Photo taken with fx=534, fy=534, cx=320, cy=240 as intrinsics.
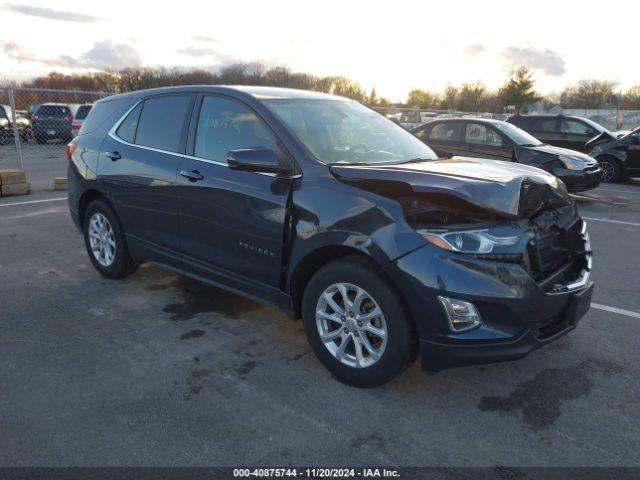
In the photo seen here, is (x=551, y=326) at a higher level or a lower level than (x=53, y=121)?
lower

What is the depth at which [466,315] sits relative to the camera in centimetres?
279

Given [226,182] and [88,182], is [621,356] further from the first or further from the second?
[88,182]

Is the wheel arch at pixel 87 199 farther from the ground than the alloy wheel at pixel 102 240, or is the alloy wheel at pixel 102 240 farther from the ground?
the wheel arch at pixel 87 199

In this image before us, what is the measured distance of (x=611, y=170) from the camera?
13.5 m

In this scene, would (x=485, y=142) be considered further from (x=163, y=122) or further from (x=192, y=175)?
(x=192, y=175)

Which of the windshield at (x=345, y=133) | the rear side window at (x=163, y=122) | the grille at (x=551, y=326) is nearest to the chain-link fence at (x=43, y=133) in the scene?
the rear side window at (x=163, y=122)


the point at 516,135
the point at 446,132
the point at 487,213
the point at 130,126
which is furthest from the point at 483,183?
the point at 446,132

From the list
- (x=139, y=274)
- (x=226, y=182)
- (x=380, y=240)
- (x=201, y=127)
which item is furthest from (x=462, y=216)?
(x=139, y=274)

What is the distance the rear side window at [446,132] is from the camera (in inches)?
422

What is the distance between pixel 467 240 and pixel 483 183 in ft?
1.23

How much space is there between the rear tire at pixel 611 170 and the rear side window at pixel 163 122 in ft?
40.6

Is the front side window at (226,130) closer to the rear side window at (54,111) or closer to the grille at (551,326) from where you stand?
the grille at (551,326)

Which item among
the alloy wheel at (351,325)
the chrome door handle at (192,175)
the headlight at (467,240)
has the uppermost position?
the chrome door handle at (192,175)

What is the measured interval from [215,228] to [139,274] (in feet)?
6.15
